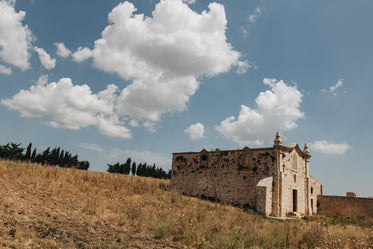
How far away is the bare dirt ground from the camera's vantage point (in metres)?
6.67

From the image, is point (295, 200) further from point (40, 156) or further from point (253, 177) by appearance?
point (40, 156)

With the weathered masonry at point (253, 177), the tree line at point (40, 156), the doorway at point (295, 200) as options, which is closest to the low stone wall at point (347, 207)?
the weathered masonry at point (253, 177)

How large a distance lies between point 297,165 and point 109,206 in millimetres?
16602

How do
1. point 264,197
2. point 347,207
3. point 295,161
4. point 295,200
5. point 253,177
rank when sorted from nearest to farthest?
1. point 264,197
2. point 253,177
3. point 295,200
4. point 295,161
5. point 347,207

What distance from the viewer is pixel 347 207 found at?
2275 cm

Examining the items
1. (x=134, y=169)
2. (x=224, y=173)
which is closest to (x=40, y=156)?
(x=134, y=169)

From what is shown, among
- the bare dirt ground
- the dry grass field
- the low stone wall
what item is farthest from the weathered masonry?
Answer: the bare dirt ground

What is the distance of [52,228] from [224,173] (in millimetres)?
14399

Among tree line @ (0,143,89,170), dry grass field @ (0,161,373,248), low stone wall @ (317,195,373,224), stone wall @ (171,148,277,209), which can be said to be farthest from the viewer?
tree line @ (0,143,89,170)

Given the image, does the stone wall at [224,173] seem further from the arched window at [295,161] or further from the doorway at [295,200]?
the doorway at [295,200]

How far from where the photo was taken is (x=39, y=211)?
9.25 metres

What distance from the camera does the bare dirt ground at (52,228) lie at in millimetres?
6668

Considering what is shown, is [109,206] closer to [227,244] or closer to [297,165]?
[227,244]

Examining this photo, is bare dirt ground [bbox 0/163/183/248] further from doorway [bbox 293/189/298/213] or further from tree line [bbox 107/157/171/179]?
tree line [bbox 107/157/171/179]
